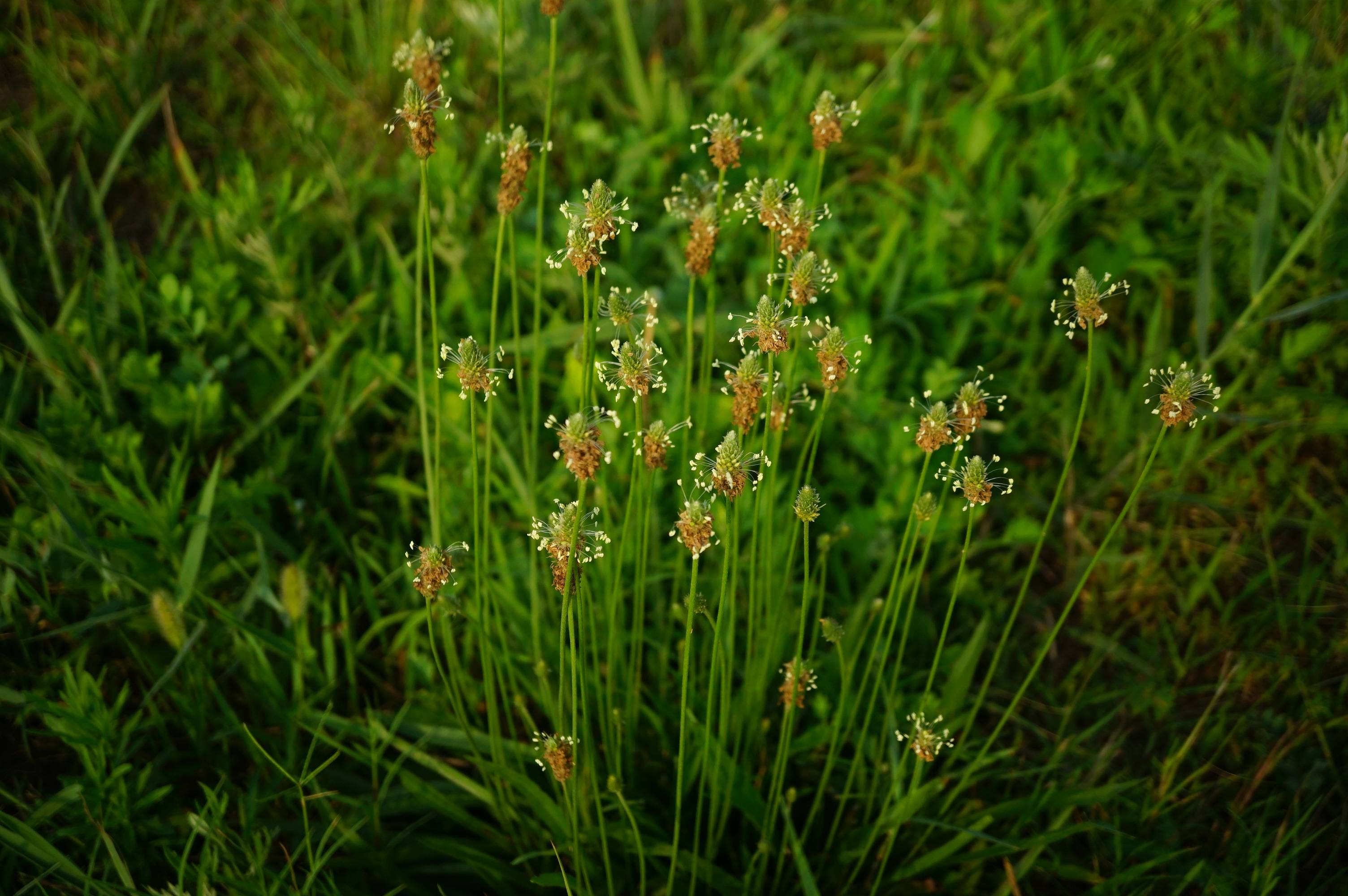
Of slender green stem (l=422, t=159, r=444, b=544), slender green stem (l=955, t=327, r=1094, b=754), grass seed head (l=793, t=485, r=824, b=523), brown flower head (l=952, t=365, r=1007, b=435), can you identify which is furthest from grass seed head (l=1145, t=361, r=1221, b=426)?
slender green stem (l=422, t=159, r=444, b=544)

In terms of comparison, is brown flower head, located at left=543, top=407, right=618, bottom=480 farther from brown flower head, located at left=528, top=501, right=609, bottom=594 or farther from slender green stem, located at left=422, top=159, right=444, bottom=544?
slender green stem, located at left=422, top=159, right=444, bottom=544

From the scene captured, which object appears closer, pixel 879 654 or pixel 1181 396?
pixel 1181 396

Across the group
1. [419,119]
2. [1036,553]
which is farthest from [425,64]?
[1036,553]

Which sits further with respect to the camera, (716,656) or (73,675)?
(73,675)

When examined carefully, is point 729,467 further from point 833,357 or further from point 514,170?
point 514,170

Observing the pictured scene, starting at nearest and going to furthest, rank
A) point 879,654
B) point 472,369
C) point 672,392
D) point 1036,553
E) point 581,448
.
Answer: point 581,448 < point 472,369 < point 1036,553 < point 879,654 < point 672,392

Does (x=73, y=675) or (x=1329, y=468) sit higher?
(x=1329, y=468)

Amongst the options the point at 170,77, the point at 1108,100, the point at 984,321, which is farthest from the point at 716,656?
the point at 170,77

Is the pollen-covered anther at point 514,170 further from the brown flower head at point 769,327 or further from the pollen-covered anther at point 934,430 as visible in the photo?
the pollen-covered anther at point 934,430

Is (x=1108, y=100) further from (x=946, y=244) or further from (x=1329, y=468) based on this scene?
(x=1329, y=468)
